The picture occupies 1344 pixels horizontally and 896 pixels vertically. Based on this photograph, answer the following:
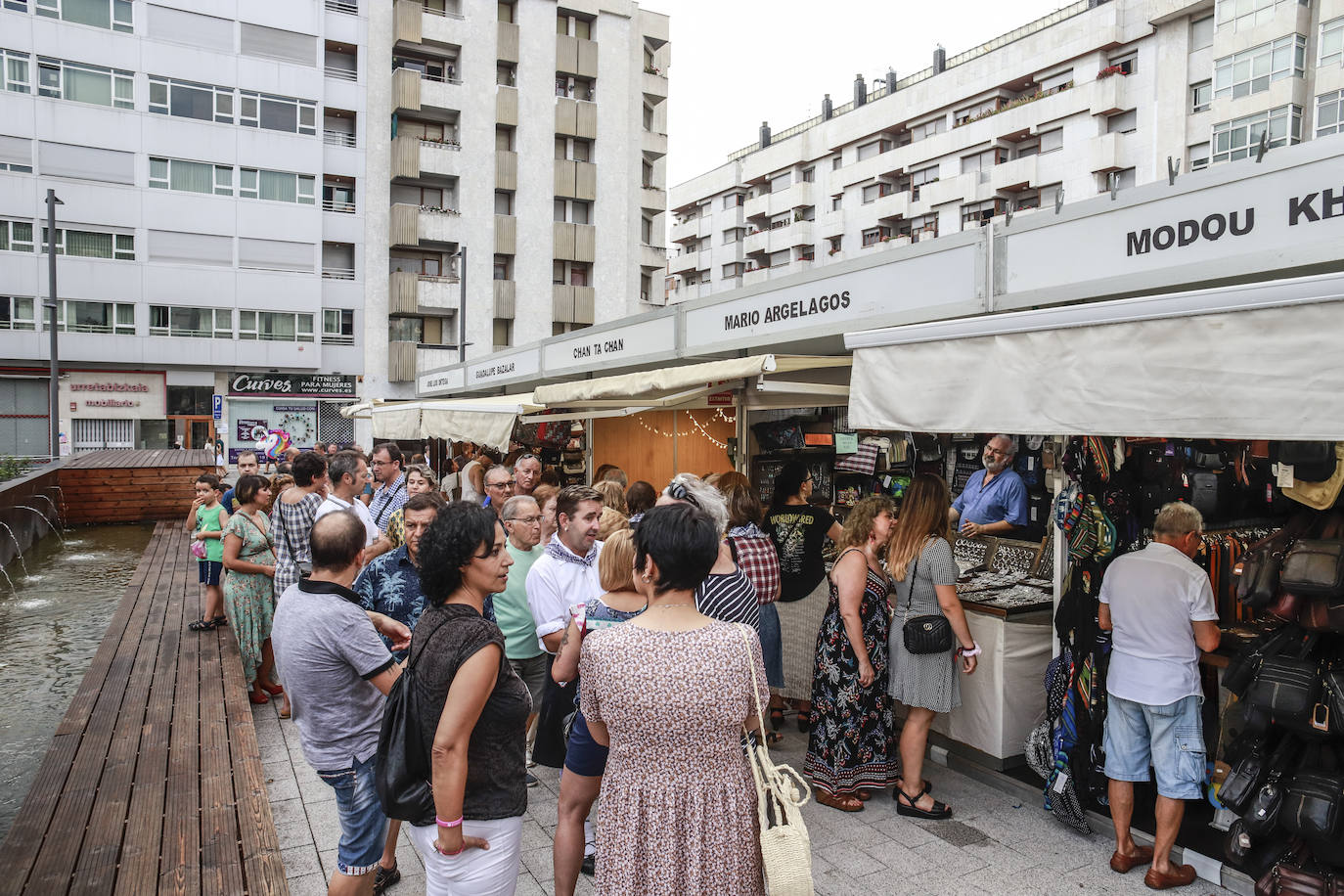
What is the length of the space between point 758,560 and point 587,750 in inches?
82.1

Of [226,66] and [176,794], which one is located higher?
[226,66]

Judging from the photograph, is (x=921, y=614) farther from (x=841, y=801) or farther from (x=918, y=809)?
(x=841, y=801)

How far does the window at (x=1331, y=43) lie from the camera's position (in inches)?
1073

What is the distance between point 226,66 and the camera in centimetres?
3033

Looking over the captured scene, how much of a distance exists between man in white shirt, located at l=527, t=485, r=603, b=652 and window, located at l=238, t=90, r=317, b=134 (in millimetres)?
32529

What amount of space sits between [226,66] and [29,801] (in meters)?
32.9

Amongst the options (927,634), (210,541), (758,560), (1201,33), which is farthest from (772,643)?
(1201,33)

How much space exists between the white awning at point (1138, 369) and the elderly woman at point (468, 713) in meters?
2.05

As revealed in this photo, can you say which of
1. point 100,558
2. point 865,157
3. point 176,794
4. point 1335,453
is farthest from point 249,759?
point 865,157

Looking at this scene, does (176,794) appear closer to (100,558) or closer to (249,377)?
(100,558)

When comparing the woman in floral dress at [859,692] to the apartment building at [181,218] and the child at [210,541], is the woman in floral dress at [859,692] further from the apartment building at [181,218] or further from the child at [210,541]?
the apartment building at [181,218]

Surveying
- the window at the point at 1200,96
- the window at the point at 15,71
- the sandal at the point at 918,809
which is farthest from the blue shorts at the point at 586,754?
the window at the point at 1200,96

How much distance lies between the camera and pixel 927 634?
14.6 ft

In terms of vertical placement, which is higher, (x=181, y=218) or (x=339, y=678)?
(x=181, y=218)
